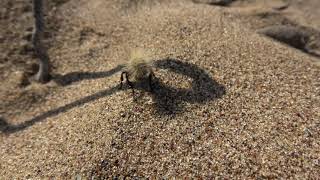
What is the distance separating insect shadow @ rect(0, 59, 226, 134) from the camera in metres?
5.71

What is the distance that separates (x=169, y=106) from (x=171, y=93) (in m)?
0.21

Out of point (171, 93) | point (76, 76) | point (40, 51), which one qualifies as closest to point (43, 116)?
point (76, 76)

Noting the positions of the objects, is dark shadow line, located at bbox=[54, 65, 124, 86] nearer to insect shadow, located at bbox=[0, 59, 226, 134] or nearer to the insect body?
insect shadow, located at bbox=[0, 59, 226, 134]

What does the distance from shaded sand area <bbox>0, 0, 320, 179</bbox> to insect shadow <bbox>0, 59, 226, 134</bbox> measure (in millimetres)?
14

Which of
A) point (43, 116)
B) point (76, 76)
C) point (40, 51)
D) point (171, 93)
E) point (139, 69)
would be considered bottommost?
point (43, 116)

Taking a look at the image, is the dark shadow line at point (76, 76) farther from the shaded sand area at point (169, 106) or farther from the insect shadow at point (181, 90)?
the insect shadow at point (181, 90)

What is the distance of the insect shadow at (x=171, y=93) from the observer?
571 cm

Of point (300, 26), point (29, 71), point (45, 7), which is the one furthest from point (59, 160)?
point (300, 26)

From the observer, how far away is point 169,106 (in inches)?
224

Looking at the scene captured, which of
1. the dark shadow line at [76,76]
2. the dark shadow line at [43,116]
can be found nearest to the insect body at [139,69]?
the dark shadow line at [43,116]

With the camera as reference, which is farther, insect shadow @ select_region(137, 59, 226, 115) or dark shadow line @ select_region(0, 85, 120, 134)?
dark shadow line @ select_region(0, 85, 120, 134)

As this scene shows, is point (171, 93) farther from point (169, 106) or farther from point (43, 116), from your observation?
point (43, 116)

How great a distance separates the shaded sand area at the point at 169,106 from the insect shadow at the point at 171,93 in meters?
0.01

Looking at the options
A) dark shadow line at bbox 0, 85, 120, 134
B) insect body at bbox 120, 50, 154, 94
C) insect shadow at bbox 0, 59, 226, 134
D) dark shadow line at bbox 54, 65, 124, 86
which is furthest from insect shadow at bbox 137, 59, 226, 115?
dark shadow line at bbox 54, 65, 124, 86
